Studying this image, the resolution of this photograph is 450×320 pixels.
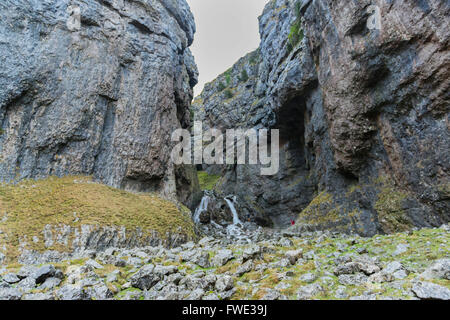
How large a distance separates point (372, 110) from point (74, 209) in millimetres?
21206

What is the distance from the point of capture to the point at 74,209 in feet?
46.7

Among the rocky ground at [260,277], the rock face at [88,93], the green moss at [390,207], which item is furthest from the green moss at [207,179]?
the rocky ground at [260,277]

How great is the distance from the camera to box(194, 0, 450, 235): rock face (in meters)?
12.9

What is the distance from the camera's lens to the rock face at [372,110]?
1291 cm

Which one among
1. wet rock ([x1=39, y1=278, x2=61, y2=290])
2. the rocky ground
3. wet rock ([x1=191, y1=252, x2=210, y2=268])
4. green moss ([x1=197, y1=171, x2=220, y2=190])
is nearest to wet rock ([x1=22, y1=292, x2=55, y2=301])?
the rocky ground

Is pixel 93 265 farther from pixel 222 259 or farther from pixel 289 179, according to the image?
pixel 289 179

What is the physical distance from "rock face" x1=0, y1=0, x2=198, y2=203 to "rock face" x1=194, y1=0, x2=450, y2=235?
15.4 metres

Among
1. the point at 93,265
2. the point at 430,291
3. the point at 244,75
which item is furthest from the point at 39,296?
the point at 244,75

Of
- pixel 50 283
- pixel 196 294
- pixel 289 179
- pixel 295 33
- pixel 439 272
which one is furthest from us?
pixel 289 179

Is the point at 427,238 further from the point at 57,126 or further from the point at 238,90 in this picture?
the point at 238,90

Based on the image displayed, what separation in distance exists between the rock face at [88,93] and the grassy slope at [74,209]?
1.54 meters

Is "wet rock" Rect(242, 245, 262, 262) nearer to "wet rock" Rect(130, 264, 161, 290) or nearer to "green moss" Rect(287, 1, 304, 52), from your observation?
"wet rock" Rect(130, 264, 161, 290)

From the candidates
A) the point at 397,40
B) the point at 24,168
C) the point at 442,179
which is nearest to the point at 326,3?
the point at 397,40

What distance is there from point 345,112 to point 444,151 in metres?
7.54
